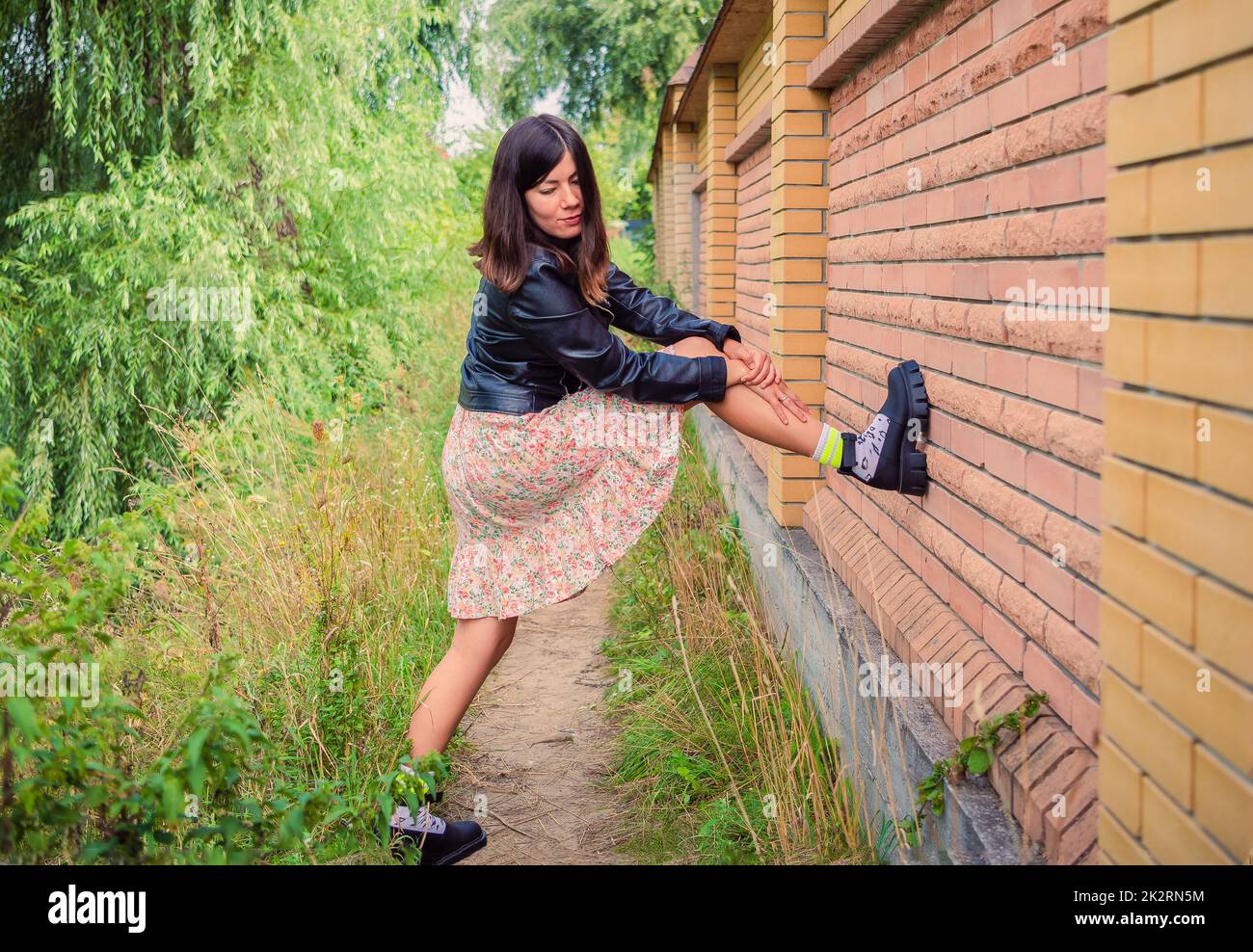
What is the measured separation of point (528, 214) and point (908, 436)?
47.8 inches

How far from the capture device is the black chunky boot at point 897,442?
10.7ft

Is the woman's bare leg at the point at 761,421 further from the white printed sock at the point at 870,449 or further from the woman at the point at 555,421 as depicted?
the white printed sock at the point at 870,449

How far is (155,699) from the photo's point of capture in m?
3.98

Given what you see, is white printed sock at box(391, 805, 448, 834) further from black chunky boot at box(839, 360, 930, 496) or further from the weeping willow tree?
the weeping willow tree

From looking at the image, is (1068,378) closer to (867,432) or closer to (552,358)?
(867,432)

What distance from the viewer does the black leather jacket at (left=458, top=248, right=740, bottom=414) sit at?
310 centimetres

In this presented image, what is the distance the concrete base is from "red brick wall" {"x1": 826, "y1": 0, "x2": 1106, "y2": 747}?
23cm

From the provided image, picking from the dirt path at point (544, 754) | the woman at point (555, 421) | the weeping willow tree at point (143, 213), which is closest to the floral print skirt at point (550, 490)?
the woman at point (555, 421)

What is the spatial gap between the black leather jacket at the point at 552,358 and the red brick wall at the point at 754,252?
276 centimetres

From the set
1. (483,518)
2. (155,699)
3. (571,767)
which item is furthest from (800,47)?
(155,699)

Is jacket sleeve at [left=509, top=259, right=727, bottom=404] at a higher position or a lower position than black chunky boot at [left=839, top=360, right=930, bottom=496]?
higher

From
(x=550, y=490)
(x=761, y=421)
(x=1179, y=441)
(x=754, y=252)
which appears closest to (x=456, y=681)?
(x=550, y=490)

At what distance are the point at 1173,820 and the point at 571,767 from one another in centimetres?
280

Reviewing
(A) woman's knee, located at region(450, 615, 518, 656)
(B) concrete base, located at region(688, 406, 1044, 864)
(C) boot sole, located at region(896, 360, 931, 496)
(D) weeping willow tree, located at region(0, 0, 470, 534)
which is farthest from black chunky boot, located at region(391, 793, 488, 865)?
(D) weeping willow tree, located at region(0, 0, 470, 534)
